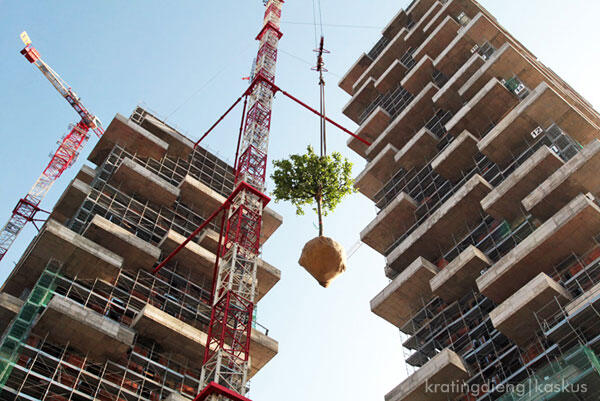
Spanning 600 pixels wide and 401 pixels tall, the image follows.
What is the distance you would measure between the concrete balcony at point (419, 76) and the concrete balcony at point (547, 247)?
21591 mm

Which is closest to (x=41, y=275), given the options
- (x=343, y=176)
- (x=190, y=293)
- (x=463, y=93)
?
(x=190, y=293)

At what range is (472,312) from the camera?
106ft

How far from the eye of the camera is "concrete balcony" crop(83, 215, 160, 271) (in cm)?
3747

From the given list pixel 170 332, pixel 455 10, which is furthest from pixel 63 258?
pixel 455 10

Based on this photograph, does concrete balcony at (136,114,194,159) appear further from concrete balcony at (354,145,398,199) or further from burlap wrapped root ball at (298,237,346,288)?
burlap wrapped root ball at (298,237,346,288)

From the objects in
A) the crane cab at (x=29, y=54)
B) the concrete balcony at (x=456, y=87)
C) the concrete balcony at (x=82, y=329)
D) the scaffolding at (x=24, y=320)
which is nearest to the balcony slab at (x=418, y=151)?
the concrete balcony at (x=456, y=87)

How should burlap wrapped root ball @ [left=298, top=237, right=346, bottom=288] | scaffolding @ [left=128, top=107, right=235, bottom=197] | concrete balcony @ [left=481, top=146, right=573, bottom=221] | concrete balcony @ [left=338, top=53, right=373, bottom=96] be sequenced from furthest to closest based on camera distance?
concrete balcony @ [left=338, top=53, right=373, bottom=96], scaffolding @ [left=128, top=107, right=235, bottom=197], concrete balcony @ [left=481, top=146, right=573, bottom=221], burlap wrapped root ball @ [left=298, top=237, right=346, bottom=288]

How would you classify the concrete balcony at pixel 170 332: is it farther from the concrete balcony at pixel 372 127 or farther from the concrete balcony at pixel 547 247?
the concrete balcony at pixel 372 127

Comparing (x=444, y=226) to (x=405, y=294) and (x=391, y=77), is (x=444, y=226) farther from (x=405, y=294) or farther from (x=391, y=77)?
(x=391, y=77)

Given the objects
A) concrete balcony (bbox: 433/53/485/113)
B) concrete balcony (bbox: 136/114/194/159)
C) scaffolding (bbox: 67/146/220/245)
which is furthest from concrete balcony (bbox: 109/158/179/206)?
concrete balcony (bbox: 433/53/485/113)

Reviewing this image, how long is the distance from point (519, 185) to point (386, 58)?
26.8 m

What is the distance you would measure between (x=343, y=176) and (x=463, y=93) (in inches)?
703

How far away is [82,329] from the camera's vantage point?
32.2 meters

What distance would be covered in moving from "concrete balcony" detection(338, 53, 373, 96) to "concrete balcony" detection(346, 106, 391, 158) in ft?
32.0
